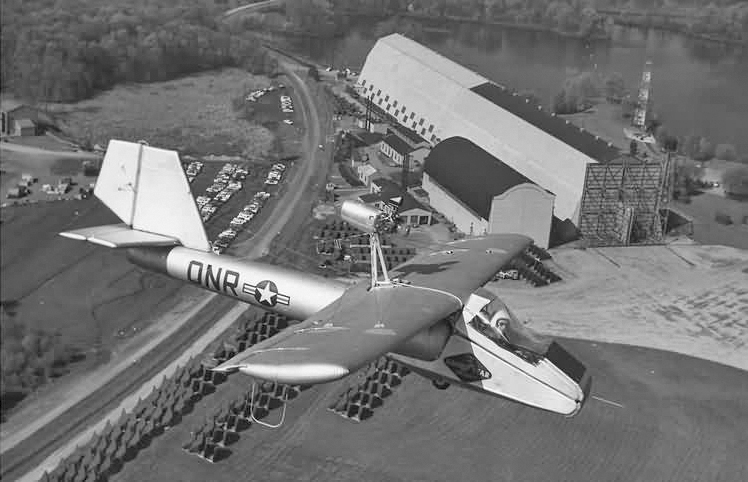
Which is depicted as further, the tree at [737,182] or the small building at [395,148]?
the small building at [395,148]

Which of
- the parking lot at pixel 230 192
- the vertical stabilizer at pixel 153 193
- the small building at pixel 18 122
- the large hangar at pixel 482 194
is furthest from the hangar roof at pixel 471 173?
the small building at pixel 18 122

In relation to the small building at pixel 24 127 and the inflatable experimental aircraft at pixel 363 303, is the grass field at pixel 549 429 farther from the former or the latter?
the small building at pixel 24 127

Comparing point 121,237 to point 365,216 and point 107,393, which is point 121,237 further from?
point 365,216

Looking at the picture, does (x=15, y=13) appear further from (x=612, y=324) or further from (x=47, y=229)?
(x=612, y=324)

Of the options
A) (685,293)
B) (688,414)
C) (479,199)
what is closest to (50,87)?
(479,199)

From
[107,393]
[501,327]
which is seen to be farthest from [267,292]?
[107,393]
